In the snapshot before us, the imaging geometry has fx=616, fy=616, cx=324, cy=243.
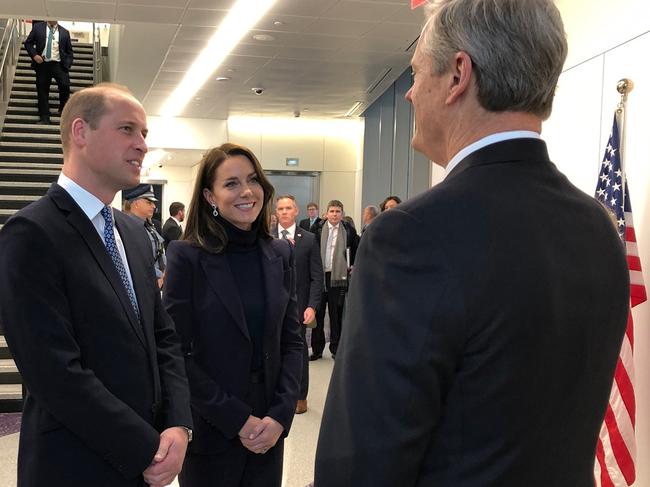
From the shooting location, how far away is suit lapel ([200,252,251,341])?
2.04m

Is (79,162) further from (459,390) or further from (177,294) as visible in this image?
(459,390)

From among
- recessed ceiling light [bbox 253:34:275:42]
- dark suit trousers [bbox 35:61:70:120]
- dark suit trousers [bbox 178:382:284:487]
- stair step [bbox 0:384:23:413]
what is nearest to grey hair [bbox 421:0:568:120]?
dark suit trousers [bbox 178:382:284:487]

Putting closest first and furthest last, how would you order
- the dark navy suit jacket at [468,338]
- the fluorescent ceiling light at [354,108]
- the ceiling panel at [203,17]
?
the dark navy suit jacket at [468,338] → the ceiling panel at [203,17] → the fluorescent ceiling light at [354,108]

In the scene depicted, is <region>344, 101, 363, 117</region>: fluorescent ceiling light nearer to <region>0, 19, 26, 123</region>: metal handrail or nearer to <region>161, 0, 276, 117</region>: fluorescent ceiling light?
<region>161, 0, 276, 117</region>: fluorescent ceiling light

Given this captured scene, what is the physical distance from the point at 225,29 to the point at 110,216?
6.31 m

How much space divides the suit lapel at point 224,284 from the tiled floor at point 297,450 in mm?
1867

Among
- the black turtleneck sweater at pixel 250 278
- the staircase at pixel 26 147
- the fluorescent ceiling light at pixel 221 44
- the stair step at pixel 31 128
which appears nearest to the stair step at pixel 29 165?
the staircase at pixel 26 147

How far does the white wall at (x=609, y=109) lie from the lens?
9.70 ft

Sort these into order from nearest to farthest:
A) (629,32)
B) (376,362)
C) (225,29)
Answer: (376,362) → (629,32) → (225,29)

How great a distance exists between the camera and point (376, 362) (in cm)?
81

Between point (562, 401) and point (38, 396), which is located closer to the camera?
point (562, 401)

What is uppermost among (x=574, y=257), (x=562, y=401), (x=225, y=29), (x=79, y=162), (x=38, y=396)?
(x=225, y=29)

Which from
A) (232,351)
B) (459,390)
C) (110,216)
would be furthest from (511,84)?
(232,351)

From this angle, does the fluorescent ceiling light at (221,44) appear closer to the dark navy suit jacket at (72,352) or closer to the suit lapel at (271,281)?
the suit lapel at (271,281)
